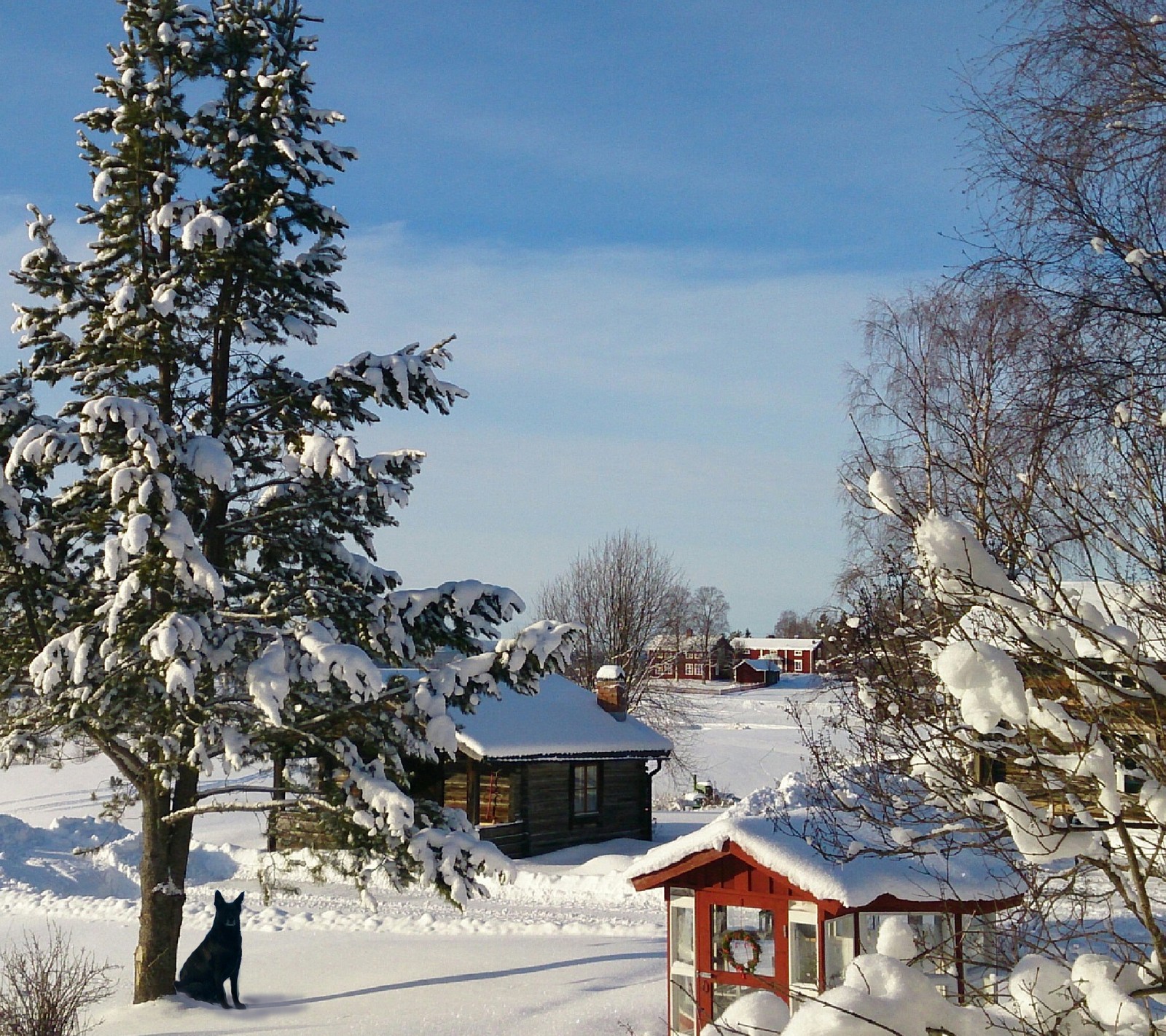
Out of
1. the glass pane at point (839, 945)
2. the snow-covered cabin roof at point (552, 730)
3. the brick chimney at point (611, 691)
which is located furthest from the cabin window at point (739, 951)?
the brick chimney at point (611, 691)

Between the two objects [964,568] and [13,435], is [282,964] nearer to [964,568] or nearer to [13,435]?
[13,435]

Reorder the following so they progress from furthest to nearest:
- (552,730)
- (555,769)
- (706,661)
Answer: (706,661) → (555,769) → (552,730)

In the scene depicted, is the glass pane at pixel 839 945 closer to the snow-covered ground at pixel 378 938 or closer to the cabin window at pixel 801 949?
the cabin window at pixel 801 949

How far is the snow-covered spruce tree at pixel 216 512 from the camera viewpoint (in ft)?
38.1

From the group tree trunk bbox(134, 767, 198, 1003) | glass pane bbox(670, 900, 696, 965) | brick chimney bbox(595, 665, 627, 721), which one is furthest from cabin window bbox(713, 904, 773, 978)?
brick chimney bbox(595, 665, 627, 721)

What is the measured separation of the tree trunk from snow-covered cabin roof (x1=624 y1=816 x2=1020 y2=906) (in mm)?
6556

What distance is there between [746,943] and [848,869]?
6.28ft

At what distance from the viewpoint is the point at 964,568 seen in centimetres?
365

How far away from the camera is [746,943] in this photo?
36.7ft

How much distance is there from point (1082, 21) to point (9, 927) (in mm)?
21044

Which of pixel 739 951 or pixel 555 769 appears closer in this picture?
pixel 739 951

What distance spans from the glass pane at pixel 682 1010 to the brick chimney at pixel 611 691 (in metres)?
18.1

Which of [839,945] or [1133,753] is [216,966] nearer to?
[839,945]

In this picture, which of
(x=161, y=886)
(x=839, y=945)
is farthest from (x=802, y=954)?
(x=161, y=886)
